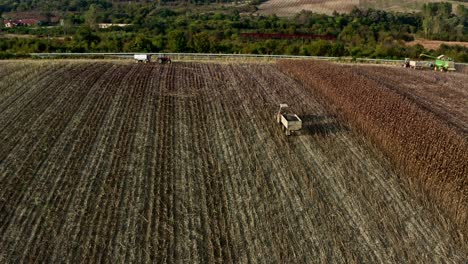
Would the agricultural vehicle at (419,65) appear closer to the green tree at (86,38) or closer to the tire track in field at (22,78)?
the tire track in field at (22,78)

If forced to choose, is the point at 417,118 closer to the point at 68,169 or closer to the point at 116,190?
the point at 116,190

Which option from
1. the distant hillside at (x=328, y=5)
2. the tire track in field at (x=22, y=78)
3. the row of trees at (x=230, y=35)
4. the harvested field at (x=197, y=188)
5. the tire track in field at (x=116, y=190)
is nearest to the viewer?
the tire track in field at (x=116, y=190)

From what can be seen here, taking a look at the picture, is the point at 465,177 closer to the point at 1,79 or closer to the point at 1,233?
the point at 1,233

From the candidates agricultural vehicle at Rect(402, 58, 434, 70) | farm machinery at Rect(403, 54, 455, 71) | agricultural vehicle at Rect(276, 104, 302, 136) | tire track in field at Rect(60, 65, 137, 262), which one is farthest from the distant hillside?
tire track in field at Rect(60, 65, 137, 262)

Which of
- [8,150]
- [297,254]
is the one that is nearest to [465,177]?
[297,254]

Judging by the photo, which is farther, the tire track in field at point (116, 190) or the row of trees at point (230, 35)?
the row of trees at point (230, 35)

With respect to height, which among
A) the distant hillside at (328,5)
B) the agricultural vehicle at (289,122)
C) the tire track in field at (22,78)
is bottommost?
the agricultural vehicle at (289,122)

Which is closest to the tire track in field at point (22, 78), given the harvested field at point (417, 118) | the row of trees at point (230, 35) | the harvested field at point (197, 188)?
the harvested field at point (197, 188)

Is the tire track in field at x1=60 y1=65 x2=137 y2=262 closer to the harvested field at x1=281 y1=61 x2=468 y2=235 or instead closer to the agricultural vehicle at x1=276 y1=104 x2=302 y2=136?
the agricultural vehicle at x1=276 y1=104 x2=302 y2=136
